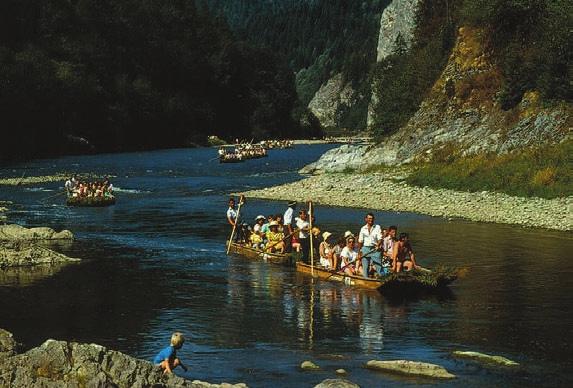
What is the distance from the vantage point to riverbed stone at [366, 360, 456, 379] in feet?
72.5

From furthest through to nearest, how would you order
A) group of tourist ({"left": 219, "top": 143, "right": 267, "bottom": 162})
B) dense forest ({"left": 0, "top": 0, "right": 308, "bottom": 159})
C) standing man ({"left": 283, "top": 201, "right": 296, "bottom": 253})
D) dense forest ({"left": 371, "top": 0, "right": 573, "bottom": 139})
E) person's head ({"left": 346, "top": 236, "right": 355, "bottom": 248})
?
dense forest ({"left": 0, "top": 0, "right": 308, "bottom": 159}), group of tourist ({"left": 219, "top": 143, "right": 267, "bottom": 162}), dense forest ({"left": 371, "top": 0, "right": 573, "bottom": 139}), standing man ({"left": 283, "top": 201, "right": 296, "bottom": 253}), person's head ({"left": 346, "top": 236, "right": 355, "bottom": 248})

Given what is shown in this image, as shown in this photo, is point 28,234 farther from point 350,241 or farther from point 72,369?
point 72,369

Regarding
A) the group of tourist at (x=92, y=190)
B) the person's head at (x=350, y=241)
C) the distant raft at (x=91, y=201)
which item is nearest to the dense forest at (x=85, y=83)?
the group of tourist at (x=92, y=190)

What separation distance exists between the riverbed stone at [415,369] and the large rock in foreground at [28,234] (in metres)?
27.6

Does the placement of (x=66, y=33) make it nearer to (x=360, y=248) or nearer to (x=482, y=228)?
(x=482, y=228)

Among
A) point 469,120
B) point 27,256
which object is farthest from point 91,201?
point 469,120

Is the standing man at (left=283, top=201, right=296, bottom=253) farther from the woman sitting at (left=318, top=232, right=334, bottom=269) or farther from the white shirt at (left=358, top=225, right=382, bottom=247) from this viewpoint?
the white shirt at (left=358, top=225, right=382, bottom=247)

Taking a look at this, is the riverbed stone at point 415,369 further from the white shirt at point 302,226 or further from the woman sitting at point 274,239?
the woman sitting at point 274,239

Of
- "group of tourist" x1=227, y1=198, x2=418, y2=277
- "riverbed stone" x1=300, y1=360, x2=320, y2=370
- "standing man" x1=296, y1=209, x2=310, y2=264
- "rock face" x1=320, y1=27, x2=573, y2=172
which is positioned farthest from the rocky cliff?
"riverbed stone" x1=300, y1=360, x2=320, y2=370

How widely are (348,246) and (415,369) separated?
1268 centimetres

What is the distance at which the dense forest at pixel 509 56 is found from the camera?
67.4 metres

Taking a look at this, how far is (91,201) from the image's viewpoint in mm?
67188

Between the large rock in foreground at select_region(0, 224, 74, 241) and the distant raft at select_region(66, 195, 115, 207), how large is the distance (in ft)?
62.2

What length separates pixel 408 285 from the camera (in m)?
32.0
